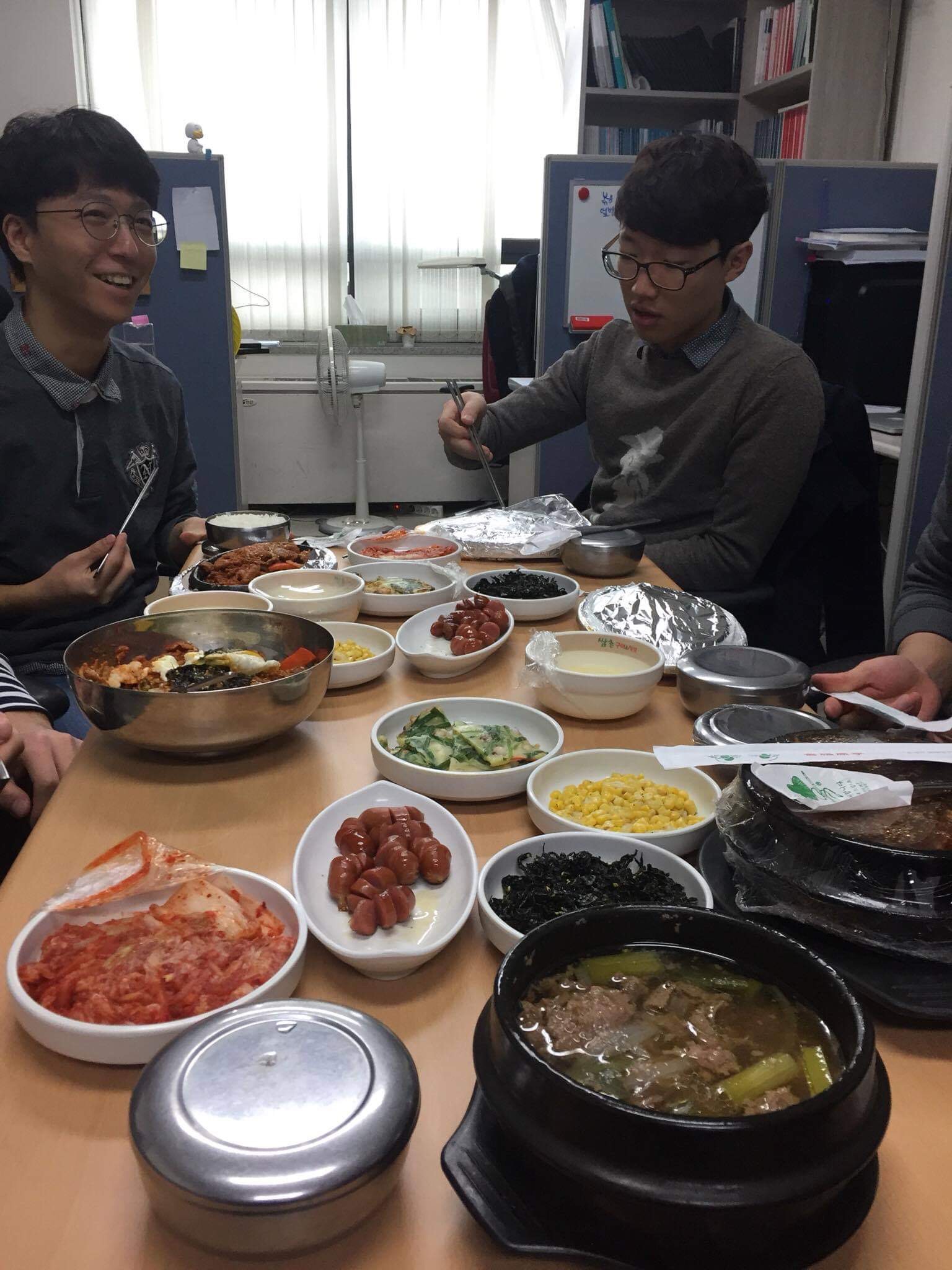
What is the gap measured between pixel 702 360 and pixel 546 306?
5.77 feet

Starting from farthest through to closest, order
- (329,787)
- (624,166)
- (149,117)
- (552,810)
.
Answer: (149,117), (624,166), (329,787), (552,810)

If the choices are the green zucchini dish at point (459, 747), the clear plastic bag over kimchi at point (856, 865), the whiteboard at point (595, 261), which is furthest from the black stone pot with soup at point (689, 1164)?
the whiteboard at point (595, 261)

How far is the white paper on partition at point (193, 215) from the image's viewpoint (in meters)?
3.68

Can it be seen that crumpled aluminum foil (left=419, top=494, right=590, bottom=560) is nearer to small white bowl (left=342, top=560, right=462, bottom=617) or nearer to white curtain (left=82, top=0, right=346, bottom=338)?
small white bowl (left=342, top=560, right=462, bottom=617)

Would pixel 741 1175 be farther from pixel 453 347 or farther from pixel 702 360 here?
pixel 453 347

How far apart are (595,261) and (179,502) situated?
2.16 m

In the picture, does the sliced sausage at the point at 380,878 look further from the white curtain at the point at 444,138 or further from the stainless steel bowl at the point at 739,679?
the white curtain at the point at 444,138

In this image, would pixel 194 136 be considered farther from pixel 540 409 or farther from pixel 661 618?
pixel 661 618

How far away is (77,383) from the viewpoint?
1.95 m

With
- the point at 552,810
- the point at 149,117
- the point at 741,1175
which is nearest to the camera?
the point at 741,1175

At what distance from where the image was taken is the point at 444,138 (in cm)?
575

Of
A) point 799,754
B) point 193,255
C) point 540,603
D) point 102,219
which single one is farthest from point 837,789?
point 193,255

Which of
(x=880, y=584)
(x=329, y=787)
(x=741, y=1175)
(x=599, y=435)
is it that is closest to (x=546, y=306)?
(x=599, y=435)

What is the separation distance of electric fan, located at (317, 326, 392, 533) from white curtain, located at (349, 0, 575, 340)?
0.72 meters
